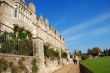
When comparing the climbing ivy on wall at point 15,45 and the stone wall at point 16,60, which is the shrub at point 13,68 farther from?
the climbing ivy on wall at point 15,45

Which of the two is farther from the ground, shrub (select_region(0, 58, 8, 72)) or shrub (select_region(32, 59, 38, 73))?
shrub (select_region(0, 58, 8, 72))

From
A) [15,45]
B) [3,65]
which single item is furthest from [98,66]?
[3,65]

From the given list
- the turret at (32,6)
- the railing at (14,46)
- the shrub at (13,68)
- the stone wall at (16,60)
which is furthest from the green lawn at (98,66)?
the turret at (32,6)

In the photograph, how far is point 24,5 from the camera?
2691 centimetres

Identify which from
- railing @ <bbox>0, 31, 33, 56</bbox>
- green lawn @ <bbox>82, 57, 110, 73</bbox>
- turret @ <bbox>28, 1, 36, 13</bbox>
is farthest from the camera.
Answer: turret @ <bbox>28, 1, 36, 13</bbox>

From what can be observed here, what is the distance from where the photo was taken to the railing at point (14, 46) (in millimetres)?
13738

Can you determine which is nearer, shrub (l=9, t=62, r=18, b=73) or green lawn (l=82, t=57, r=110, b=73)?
shrub (l=9, t=62, r=18, b=73)

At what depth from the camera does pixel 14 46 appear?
15070mm

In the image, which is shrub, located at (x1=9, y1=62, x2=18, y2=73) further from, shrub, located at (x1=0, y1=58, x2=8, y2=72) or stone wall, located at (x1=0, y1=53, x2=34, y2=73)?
shrub, located at (x1=0, y1=58, x2=8, y2=72)

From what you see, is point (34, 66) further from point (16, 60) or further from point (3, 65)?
point (3, 65)

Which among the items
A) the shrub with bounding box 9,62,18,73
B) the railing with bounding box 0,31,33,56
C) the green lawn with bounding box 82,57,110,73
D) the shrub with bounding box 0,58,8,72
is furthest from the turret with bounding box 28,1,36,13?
the shrub with bounding box 0,58,8,72

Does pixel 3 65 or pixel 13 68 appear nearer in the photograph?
pixel 3 65

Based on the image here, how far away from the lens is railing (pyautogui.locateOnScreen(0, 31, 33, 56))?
45.1 feet

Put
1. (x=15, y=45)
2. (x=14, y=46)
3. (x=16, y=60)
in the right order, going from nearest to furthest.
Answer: (x=16, y=60) → (x=14, y=46) → (x=15, y=45)
